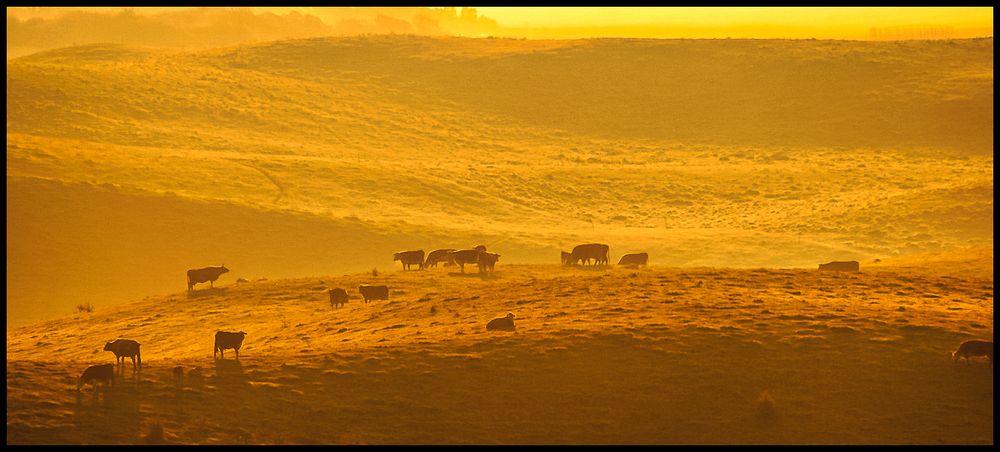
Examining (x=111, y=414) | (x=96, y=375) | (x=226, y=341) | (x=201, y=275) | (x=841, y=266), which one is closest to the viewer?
(x=111, y=414)

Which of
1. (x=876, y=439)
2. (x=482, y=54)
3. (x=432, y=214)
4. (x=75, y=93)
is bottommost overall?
(x=876, y=439)

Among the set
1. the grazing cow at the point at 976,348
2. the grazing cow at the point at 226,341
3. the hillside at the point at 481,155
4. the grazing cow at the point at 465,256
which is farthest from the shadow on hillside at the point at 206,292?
the grazing cow at the point at 976,348

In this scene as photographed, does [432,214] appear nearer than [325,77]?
Yes

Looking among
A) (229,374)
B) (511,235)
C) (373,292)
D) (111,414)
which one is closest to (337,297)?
(373,292)

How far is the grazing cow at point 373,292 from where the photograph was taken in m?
37.2

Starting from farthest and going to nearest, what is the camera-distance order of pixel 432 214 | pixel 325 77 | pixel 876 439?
pixel 325 77 < pixel 432 214 < pixel 876 439

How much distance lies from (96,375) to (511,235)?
4872 centimetres

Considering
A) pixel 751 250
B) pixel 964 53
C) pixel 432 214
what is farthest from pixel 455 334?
pixel 964 53

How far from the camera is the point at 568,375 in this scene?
25.0 m

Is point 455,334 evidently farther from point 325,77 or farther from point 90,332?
point 325,77

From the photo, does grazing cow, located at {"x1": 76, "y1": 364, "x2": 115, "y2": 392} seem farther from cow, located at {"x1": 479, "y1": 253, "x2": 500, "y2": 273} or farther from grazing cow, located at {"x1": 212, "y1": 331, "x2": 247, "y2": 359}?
cow, located at {"x1": 479, "y1": 253, "x2": 500, "y2": 273}

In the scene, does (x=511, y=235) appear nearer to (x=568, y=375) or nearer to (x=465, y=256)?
(x=465, y=256)

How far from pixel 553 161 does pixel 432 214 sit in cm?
3052
